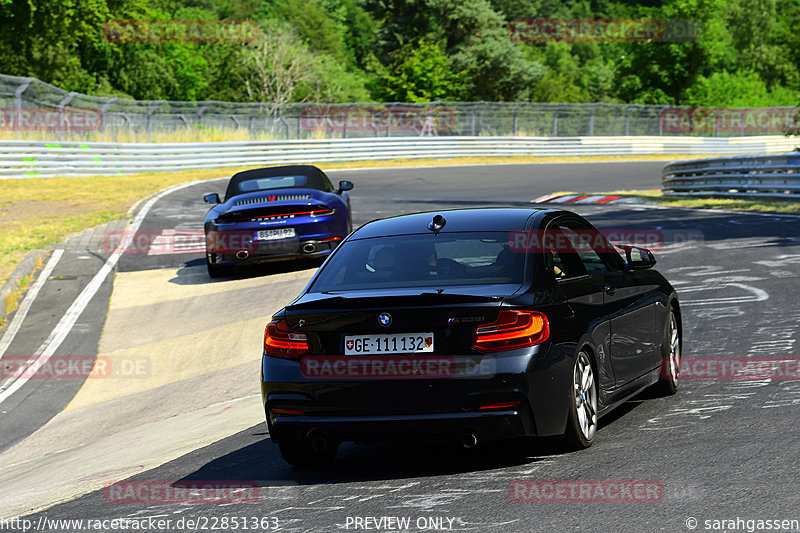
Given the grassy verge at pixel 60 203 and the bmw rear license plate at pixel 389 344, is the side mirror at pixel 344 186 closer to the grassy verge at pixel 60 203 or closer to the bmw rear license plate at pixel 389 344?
the grassy verge at pixel 60 203

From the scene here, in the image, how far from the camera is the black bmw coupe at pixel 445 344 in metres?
5.43

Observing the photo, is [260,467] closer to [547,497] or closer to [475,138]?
[547,497]

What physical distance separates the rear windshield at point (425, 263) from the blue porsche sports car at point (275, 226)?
27.3 ft

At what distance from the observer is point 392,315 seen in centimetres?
547

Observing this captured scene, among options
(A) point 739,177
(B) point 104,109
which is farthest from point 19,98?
(A) point 739,177

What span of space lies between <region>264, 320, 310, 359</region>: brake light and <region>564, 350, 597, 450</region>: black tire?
1445 millimetres

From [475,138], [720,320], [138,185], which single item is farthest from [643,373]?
[475,138]

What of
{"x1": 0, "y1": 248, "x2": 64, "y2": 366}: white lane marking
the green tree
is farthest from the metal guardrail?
the green tree

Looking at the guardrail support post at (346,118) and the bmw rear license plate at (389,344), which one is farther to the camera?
the guardrail support post at (346,118)

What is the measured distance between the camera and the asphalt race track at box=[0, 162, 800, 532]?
16.1 feet

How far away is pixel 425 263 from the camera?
6059 millimetres

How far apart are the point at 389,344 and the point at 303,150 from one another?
35976 mm

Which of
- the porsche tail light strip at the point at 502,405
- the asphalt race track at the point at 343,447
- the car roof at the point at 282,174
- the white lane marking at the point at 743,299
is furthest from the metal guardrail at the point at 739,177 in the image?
the porsche tail light strip at the point at 502,405

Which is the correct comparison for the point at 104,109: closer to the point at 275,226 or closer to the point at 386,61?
the point at 275,226
